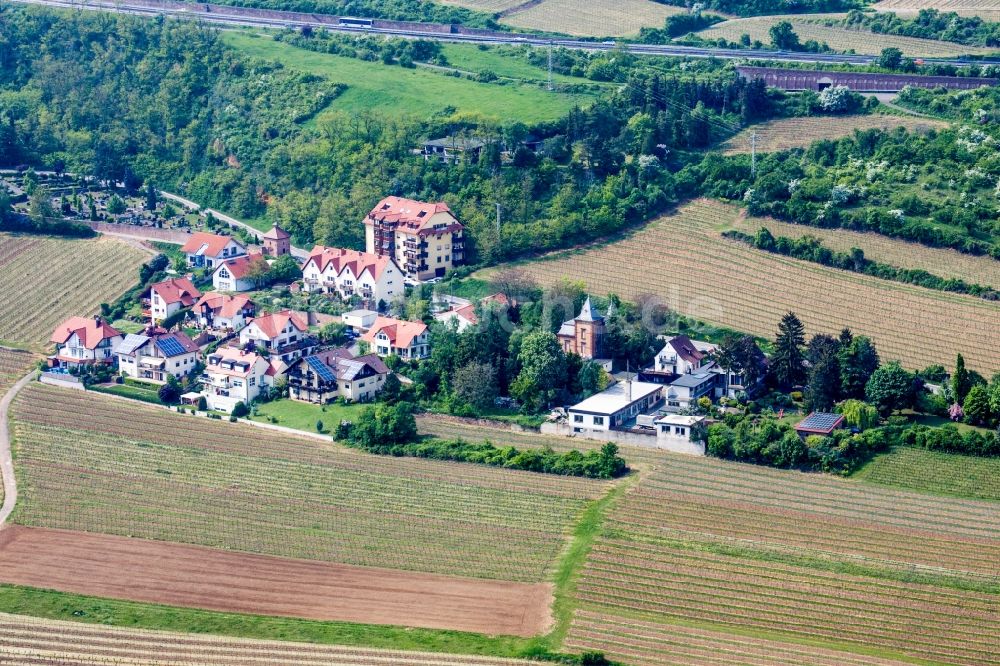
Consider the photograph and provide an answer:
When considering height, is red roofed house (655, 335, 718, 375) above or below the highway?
below

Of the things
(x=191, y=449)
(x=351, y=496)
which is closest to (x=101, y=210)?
(x=191, y=449)

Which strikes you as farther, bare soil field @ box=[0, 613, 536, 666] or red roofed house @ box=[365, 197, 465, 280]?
red roofed house @ box=[365, 197, 465, 280]

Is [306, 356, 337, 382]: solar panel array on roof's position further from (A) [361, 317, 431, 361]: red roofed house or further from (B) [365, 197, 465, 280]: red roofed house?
(B) [365, 197, 465, 280]: red roofed house

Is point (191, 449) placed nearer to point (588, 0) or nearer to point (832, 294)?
point (832, 294)

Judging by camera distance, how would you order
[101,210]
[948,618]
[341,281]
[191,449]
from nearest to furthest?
[948,618]
[191,449]
[341,281]
[101,210]

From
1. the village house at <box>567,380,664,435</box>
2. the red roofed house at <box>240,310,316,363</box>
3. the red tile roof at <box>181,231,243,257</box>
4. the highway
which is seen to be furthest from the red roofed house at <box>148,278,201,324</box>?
the highway

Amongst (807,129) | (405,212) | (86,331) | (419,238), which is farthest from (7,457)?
(807,129)
